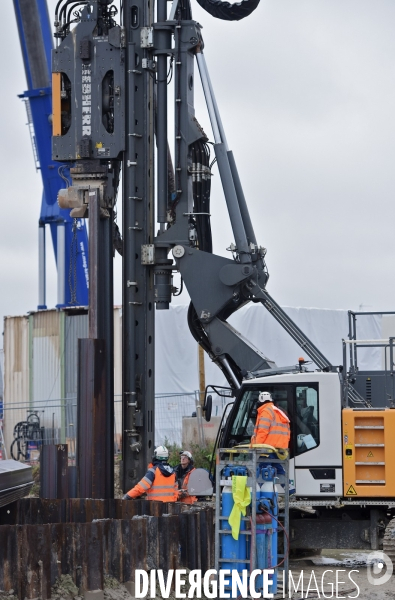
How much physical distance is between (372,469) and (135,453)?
4.05 m

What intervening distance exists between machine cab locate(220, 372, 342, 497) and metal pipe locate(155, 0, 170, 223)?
372 cm

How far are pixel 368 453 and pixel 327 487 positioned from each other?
2.27 ft

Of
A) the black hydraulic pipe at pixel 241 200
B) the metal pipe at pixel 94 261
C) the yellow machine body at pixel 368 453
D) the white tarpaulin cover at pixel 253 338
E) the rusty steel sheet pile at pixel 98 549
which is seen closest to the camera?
the rusty steel sheet pile at pixel 98 549

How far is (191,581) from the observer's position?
10734 mm

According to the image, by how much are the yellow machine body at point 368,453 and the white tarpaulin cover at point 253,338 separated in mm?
24219

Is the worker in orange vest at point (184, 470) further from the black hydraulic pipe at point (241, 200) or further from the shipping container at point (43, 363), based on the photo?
the shipping container at point (43, 363)

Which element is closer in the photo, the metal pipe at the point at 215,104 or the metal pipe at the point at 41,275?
the metal pipe at the point at 215,104

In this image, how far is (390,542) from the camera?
1434 cm

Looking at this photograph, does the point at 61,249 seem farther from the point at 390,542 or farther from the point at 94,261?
the point at 390,542

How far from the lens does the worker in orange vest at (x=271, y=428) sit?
12469mm

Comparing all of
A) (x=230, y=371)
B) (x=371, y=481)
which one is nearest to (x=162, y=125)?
(x=230, y=371)

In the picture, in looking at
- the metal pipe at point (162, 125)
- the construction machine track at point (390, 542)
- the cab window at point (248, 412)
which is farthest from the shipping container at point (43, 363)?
the cab window at point (248, 412)

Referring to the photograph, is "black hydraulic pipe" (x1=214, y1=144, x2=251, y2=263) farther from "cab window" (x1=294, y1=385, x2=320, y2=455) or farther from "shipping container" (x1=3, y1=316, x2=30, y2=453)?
"shipping container" (x1=3, y1=316, x2=30, y2=453)

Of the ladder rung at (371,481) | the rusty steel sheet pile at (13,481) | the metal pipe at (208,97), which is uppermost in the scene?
the metal pipe at (208,97)
